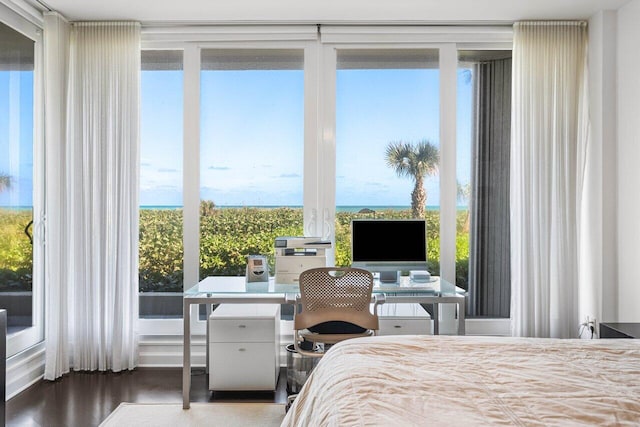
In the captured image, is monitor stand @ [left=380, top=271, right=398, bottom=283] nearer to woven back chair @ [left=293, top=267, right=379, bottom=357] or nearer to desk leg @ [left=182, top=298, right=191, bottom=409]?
woven back chair @ [left=293, top=267, right=379, bottom=357]

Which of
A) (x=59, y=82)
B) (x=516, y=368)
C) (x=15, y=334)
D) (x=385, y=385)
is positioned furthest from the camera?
(x=59, y=82)

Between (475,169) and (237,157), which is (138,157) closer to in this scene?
(237,157)

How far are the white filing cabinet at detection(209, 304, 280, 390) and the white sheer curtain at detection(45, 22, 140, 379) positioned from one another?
34.0 inches

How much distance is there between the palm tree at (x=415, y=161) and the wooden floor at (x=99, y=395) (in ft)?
5.40

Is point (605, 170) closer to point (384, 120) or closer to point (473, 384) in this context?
point (384, 120)

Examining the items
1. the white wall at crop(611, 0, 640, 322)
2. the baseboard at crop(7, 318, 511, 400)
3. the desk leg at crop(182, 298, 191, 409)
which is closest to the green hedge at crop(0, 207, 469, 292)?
the baseboard at crop(7, 318, 511, 400)

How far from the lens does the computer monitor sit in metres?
3.79

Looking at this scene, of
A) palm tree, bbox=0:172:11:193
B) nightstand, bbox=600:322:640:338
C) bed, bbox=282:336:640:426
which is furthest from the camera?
palm tree, bbox=0:172:11:193

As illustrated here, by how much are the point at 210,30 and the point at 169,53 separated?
15.0 inches

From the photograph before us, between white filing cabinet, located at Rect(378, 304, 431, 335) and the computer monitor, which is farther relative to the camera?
the computer monitor

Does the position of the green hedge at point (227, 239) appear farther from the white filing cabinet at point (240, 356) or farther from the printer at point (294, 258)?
the white filing cabinet at point (240, 356)

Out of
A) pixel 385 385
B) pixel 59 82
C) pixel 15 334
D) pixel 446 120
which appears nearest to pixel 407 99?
pixel 446 120

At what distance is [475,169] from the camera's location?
13.6 feet

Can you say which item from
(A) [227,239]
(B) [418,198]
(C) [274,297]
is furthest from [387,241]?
(A) [227,239]
